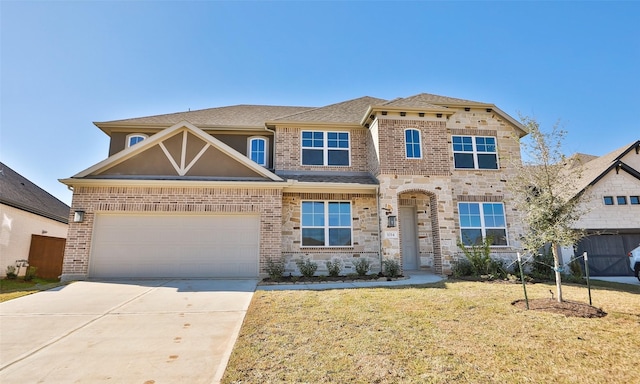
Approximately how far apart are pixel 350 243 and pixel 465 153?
6074 millimetres

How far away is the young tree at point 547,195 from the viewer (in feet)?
21.5

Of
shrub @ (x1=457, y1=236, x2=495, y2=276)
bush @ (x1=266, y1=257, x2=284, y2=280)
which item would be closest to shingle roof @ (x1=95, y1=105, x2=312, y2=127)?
bush @ (x1=266, y1=257, x2=284, y2=280)

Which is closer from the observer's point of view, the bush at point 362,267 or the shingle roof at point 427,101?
the bush at point 362,267

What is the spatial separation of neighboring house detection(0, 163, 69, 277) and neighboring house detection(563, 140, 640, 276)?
71.3ft

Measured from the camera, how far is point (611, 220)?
13484 millimetres

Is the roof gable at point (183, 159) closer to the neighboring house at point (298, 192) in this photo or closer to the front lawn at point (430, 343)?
the neighboring house at point (298, 192)

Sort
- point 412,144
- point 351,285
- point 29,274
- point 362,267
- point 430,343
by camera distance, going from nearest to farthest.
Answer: point 430,343 → point 351,285 → point 362,267 → point 29,274 → point 412,144

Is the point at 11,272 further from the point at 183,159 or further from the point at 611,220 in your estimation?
the point at 611,220

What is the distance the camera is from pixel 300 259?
452 inches

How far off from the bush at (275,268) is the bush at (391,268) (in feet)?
11.6

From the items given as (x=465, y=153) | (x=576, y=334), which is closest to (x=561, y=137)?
(x=576, y=334)

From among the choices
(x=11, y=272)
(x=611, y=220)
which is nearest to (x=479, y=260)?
(x=611, y=220)

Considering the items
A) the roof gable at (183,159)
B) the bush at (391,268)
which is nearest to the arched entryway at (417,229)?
the bush at (391,268)

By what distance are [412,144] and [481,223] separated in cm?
415
